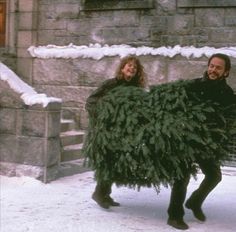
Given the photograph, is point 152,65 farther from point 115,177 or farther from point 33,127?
point 115,177

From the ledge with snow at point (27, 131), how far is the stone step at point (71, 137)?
3.34ft

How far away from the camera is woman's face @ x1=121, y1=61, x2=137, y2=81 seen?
5.45 m

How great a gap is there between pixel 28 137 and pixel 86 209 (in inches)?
72.8

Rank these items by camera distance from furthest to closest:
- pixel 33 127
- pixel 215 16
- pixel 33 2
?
1. pixel 33 2
2. pixel 215 16
3. pixel 33 127

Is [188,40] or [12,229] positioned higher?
[188,40]

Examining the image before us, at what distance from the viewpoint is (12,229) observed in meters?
4.80

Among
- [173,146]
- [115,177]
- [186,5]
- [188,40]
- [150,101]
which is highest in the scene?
[186,5]

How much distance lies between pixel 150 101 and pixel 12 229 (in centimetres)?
178

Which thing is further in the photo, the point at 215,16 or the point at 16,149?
the point at 215,16

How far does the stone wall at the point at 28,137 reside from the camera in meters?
6.88

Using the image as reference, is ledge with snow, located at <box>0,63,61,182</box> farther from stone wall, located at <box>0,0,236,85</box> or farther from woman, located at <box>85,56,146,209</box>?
stone wall, located at <box>0,0,236,85</box>

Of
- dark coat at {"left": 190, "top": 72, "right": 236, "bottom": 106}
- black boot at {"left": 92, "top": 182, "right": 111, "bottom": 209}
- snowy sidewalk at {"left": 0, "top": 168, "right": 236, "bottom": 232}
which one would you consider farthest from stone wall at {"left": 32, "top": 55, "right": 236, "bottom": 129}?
dark coat at {"left": 190, "top": 72, "right": 236, "bottom": 106}

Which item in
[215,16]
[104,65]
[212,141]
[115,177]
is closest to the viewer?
[212,141]

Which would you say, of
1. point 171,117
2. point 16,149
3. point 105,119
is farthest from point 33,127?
point 171,117
